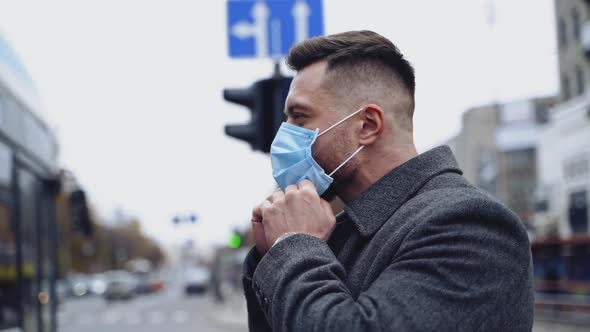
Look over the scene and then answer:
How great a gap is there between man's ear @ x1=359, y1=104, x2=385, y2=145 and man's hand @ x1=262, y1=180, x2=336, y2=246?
0.21 m

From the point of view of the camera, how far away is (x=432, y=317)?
1927 mm

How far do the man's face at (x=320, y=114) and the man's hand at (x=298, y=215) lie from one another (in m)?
0.16

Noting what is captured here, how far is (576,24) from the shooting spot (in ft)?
127

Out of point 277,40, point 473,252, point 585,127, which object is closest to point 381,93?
point 473,252

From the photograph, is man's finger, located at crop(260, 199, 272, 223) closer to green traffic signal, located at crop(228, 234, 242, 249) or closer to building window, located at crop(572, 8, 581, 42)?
green traffic signal, located at crop(228, 234, 242, 249)

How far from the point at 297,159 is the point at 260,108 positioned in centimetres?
454

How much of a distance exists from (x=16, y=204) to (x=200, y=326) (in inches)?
781

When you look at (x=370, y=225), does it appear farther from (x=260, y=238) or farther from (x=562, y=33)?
(x=562, y=33)

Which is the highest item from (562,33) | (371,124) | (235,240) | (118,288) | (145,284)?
(562,33)

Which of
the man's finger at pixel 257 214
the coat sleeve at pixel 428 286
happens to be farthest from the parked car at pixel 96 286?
the coat sleeve at pixel 428 286

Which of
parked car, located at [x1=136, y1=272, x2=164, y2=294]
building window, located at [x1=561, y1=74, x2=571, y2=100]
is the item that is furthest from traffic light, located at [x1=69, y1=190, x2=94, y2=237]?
parked car, located at [x1=136, y1=272, x2=164, y2=294]

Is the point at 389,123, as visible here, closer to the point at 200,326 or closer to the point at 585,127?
the point at 200,326

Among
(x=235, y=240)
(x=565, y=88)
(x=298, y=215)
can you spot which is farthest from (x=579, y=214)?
(x=298, y=215)

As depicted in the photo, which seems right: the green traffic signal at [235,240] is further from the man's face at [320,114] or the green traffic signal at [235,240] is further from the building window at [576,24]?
A: the building window at [576,24]
